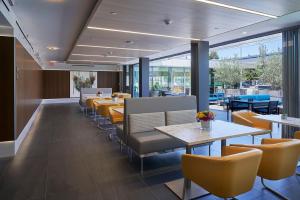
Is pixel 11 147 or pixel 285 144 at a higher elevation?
pixel 285 144

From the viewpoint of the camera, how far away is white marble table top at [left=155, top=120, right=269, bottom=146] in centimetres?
247

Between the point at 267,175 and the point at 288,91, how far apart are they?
3.69 meters

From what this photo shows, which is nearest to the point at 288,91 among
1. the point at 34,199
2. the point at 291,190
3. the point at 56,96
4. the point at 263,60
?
the point at 291,190

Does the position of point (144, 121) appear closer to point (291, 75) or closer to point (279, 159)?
point (279, 159)

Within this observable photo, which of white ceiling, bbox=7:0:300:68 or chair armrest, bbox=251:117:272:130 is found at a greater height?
white ceiling, bbox=7:0:300:68

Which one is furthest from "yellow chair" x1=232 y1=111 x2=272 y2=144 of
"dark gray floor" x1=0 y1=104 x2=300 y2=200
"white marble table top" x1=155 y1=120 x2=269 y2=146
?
"white marble table top" x1=155 y1=120 x2=269 y2=146

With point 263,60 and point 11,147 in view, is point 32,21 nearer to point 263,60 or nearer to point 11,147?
point 11,147

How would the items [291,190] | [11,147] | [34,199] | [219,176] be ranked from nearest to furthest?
[219,176] → [34,199] → [291,190] → [11,147]

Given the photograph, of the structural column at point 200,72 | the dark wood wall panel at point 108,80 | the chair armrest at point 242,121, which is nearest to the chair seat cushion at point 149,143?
the chair armrest at point 242,121

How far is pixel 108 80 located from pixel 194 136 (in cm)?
1485

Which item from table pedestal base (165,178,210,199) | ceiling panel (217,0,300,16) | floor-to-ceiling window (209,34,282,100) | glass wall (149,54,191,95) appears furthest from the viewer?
glass wall (149,54,191,95)

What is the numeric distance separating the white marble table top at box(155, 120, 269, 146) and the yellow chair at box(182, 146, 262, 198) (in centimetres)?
35

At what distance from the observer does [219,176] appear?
6.43ft

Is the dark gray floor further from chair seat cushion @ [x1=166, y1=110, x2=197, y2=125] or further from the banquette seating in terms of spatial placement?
chair seat cushion @ [x1=166, y1=110, x2=197, y2=125]
